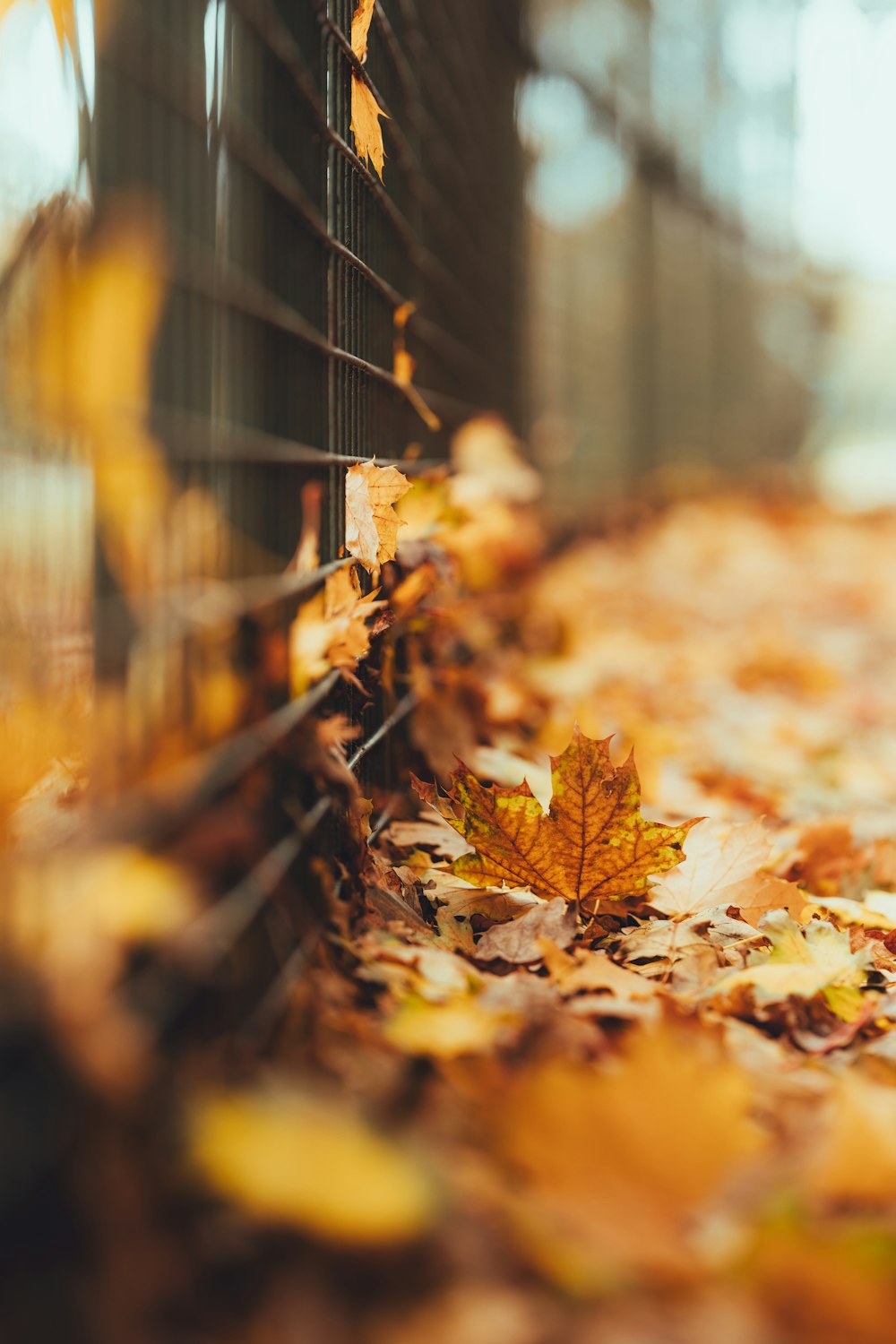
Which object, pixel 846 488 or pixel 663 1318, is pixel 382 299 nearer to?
pixel 663 1318

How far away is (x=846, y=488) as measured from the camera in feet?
33.4

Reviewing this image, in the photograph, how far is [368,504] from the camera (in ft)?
4.54

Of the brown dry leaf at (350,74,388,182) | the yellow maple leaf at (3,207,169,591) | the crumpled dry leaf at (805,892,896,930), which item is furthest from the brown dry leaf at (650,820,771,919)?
the brown dry leaf at (350,74,388,182)

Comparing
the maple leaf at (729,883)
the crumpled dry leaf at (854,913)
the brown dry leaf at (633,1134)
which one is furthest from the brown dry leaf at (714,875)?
the brown dry leaf at (633,1134)

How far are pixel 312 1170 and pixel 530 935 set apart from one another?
0.60 meters

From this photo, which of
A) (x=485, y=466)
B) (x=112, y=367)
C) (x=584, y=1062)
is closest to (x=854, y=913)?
(x=584, y=1062)

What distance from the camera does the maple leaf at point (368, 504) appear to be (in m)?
1.37

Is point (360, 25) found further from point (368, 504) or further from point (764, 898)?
point (764, 898)

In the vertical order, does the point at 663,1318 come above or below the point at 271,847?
below

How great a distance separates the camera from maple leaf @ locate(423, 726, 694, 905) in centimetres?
128

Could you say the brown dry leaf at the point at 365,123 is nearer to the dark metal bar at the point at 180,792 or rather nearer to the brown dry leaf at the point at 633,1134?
the dark metal bar at the point at 180,792

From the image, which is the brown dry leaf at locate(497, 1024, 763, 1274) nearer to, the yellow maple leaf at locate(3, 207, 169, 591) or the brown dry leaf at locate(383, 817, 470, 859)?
the yellow maple leaf at locate(3, 207, 169, 591)

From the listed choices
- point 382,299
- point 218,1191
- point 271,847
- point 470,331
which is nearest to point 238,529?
point 271,847

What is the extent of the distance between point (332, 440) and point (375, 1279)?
37.1 inches
